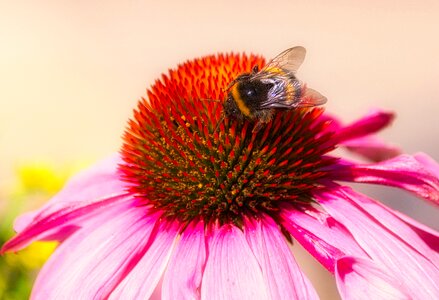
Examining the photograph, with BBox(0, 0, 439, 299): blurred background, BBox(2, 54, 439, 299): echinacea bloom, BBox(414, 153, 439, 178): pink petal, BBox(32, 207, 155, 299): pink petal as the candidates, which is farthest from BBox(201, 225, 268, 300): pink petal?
BBox(0, 0, 439, 299): blurred background

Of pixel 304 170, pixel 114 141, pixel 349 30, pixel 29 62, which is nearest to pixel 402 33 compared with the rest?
pixel 349 30

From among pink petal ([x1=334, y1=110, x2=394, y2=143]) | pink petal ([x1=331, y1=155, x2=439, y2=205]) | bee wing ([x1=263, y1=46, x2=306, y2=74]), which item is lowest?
pink petal ([x1=331, y1=155, x2=439, y2=205])

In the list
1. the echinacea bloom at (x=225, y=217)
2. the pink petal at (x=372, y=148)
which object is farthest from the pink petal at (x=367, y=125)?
the echinacea bloom at (x=225, y=217)

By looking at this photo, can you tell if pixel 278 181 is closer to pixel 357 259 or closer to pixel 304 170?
pixel 304 170

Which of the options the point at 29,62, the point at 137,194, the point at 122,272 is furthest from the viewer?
the point at 29,62

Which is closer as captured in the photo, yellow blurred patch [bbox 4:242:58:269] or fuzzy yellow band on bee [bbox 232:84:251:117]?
fuzzy yellow band on bee [bbox 232:84:251:117]

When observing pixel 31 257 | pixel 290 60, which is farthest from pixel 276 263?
pixel 31 257

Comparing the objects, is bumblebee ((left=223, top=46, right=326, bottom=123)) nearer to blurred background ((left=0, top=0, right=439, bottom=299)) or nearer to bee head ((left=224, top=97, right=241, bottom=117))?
bee head ((left=224, top=97, right=241, bottom=117))

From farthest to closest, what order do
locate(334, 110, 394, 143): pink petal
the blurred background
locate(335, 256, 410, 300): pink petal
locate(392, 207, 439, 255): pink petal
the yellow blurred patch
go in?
the blurred background, the yellow blurred patch, locate(334, 110, 394, 143): pink petal, locate(392, 207, 439, 255): pink petal, locate(335, 256, 410, 300): pink petal
